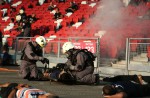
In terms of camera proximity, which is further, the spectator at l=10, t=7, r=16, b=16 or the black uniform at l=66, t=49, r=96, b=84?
the spectator at l=10, t=7, r=16, b=16

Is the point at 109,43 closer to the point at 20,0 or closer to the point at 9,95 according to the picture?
the point at 9,95

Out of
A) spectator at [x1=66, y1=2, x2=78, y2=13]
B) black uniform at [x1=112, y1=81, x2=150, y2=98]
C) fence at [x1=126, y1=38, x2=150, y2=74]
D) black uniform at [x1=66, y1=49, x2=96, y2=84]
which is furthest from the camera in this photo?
spectator at [x1=66, y1=2, x2=78, y2=13]

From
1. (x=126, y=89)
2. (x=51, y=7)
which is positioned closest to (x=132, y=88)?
(x=126, y=89)

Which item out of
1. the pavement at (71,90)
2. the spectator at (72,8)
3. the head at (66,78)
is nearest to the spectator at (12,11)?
the spectator at (72,8)

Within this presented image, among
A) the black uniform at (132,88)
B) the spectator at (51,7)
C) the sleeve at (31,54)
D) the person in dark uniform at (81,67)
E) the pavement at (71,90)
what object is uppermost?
the spectator at (51,7)

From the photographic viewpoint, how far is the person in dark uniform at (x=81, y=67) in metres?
9.88

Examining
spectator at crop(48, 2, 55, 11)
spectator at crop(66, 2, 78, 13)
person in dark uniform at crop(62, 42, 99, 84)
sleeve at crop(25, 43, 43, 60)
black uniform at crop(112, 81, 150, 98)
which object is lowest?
black uniform at crop(112, 81, 150, 98)

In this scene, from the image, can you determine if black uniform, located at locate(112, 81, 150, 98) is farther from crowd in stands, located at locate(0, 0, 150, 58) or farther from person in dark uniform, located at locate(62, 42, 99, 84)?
crowd in stands, located at locate(0, 0, 150, 58)

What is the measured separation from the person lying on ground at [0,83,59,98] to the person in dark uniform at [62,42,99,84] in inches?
128

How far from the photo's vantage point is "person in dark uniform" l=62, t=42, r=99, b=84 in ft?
32.4

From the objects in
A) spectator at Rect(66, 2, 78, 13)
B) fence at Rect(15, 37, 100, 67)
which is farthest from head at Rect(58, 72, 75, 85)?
spectator at Rect(66, 2, 78, 13)

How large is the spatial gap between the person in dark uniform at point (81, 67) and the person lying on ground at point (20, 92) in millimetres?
3260

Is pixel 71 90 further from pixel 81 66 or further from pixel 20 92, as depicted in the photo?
pixel 20 92

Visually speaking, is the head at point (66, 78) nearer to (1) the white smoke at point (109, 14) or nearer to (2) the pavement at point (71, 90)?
(2) the pavement at point (71, 90)
